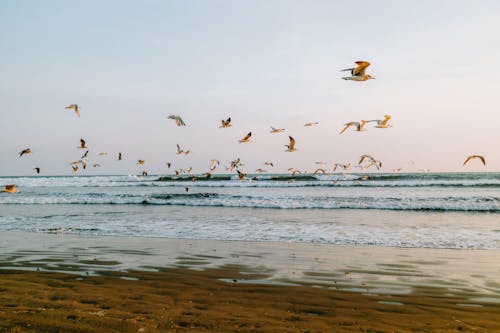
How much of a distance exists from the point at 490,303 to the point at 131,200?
23312 mm

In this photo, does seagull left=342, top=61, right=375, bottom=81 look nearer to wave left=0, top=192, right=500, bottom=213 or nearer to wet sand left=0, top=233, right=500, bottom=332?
wet sand left=0, top=233, right=500, bottom=332

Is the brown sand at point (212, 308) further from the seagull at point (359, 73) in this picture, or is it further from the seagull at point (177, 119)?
the seagull at point (177, 119)

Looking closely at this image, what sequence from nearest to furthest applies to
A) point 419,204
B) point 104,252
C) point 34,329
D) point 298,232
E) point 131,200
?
Result: point 34,329 < point 104,252 < point 298,232 < point 419,204 < point 131,200

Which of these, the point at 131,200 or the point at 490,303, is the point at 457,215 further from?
the point at 131,200

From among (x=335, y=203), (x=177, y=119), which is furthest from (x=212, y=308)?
(x=335, y=203)

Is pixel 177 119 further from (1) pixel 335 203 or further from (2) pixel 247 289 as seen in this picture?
(1) pixel 335 203

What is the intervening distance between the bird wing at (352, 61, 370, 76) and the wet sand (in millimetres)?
3901

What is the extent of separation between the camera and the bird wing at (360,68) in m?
8.16

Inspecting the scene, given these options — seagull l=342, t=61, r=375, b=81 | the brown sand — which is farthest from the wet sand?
seagull l=342, t=61, r=375, b=81

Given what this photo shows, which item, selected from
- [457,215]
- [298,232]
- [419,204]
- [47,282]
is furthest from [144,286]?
[419,204]

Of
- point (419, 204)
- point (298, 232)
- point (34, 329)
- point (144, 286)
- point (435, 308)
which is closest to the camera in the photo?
point (34, 329)

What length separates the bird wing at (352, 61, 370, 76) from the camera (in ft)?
26.8

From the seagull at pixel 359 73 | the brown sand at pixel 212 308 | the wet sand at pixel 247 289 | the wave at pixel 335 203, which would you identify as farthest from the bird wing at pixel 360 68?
the wave at pixel 335 203

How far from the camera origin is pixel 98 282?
6367 millimetres
